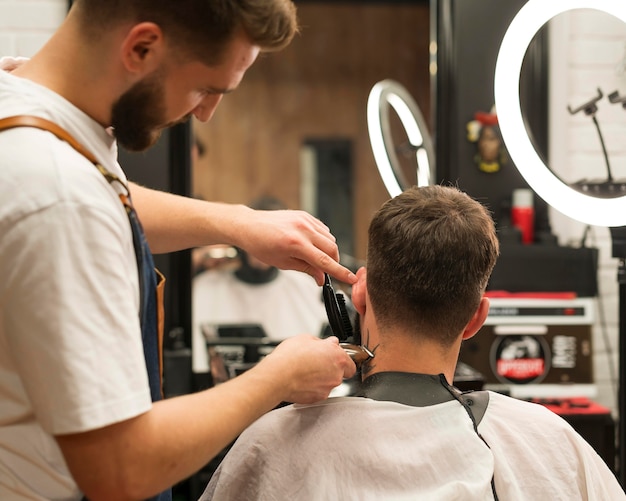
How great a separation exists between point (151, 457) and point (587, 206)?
1.59 m

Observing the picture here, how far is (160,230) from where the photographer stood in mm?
1479

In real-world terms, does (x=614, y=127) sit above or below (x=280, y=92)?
below

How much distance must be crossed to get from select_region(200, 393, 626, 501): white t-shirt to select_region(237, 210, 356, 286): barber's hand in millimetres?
247

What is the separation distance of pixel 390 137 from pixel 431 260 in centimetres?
217

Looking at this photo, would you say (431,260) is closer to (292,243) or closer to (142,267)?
(292,243)

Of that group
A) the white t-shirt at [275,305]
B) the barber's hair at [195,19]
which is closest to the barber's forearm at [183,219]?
the barber's hair at [195,19]

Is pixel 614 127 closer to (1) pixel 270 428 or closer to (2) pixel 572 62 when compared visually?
(2) pixel 572 62

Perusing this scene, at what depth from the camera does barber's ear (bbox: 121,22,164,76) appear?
1.03m

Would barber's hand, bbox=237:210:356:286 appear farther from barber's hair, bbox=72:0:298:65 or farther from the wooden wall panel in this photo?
the wooden wall panel

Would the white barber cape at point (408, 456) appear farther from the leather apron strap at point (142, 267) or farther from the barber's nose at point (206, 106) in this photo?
the barber's nose at point (206, 106)

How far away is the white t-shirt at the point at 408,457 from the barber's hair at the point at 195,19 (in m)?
0.69

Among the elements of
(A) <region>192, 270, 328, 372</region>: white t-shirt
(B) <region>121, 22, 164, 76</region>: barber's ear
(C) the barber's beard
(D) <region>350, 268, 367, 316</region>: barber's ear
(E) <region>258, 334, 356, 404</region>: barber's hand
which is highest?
(B) <region>121, 22, 164, 76</region>: barber's ear

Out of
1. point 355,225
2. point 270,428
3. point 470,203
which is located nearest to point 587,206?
point 470,203

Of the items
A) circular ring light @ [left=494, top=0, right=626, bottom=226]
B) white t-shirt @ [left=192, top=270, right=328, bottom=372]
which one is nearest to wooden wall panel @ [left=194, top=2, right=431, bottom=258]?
white t-shirt @ [left=192, top=270, right=328, bottom=372]
